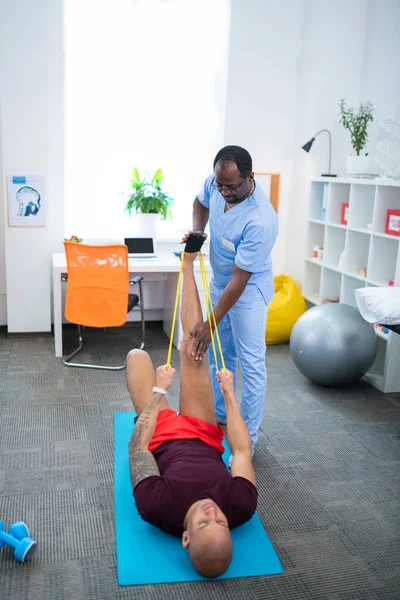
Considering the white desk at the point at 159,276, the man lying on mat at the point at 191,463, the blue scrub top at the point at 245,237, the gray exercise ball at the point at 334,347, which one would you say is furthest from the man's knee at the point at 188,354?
the white desk at the point at 159,276

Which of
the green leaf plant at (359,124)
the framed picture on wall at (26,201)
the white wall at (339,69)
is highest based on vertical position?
the white wall at (339,69)

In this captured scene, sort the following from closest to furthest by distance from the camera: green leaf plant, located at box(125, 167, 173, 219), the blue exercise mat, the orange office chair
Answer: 1. the blue exercise mat
2. the orange office chair
3. green leaf plant, located at box(125, 167, 173, 219)

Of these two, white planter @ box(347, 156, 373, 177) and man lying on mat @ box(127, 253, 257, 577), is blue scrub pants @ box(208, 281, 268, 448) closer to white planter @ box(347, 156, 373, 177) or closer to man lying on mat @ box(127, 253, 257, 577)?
man lying on mat @ box(127, 253, 257, 577)

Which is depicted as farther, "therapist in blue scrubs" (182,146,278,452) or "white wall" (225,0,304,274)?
"white wall" (225,0,304,274)

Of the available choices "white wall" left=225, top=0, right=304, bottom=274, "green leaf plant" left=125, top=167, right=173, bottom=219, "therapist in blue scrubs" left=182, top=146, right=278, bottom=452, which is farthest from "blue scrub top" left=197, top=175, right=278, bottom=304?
"white wall" left=225, top=0, right=304, bottom=274

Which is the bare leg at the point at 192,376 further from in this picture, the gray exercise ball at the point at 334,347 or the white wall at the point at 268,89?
the white wall at the point at 268,89

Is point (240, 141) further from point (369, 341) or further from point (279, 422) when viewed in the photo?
point (279, 422)

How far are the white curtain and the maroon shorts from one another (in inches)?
99.5

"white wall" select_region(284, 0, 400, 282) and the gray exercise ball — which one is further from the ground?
"white wall" select_region(284, 0, 400, 282)

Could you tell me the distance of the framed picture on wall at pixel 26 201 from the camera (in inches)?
160

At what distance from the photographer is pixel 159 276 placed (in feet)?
15.2

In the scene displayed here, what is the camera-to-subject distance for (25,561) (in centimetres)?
195

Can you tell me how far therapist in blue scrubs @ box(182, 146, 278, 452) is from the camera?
2.31m

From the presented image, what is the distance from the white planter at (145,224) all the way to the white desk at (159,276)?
19 centimetres
